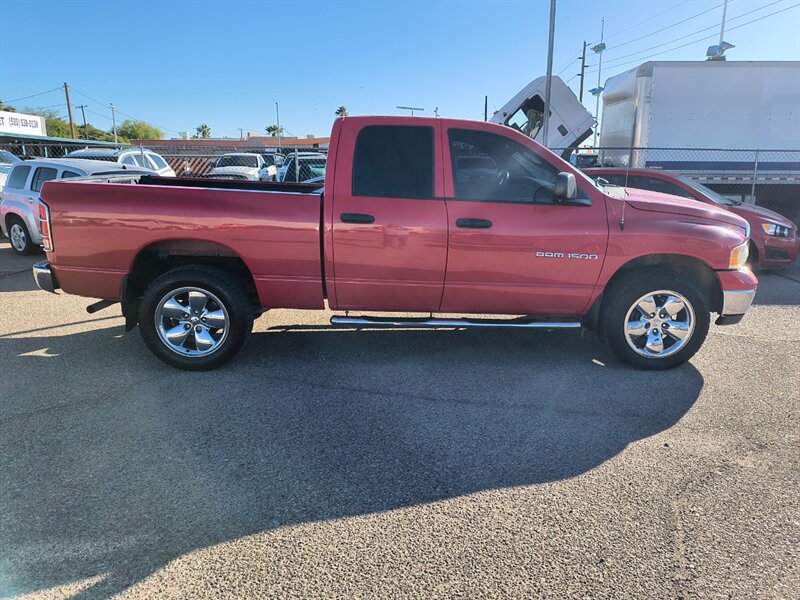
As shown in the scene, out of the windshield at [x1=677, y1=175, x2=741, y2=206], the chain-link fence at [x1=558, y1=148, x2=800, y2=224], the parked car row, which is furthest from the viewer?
the parked car row

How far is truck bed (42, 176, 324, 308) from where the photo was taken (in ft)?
14.6

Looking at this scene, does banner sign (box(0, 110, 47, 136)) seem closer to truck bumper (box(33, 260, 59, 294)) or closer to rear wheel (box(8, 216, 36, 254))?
rear wheel (box(8, 216, 36, 254))

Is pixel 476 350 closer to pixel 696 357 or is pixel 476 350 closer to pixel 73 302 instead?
pixel 696 357

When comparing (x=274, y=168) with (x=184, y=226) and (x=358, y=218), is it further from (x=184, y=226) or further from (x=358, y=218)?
(x=358, y=218)

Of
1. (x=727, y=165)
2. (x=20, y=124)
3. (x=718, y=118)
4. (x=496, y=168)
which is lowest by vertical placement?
(x=496, y=168)

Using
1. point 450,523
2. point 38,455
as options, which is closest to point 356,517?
point 450,523

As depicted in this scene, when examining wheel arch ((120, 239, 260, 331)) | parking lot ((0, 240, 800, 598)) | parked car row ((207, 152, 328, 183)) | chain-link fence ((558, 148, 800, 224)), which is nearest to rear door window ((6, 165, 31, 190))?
parked car row ((207, 152, 328, 183))

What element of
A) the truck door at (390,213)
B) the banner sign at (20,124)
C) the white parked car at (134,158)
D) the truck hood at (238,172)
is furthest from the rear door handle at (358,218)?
the banner sign at (20,124)

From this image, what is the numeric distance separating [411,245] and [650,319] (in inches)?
83.1

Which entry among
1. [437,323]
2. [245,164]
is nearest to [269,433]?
[437,323]

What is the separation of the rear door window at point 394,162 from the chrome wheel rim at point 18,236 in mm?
8584

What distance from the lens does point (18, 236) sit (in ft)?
33.4

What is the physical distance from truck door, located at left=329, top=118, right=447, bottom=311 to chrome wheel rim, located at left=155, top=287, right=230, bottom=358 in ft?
3.33

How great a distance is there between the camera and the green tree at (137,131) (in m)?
96.6
